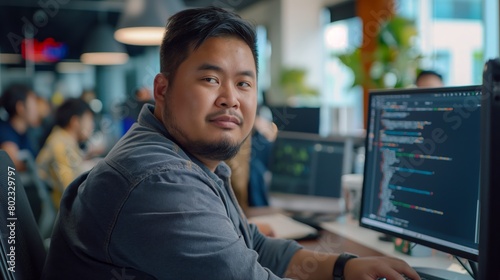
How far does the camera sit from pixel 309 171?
2283 millimetres

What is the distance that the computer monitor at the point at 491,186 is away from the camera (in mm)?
689

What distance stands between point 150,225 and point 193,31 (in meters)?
0.46

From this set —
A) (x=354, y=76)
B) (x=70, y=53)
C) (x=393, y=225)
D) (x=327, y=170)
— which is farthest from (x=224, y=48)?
(x=70, y=53)

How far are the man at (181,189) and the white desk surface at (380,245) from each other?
362mm

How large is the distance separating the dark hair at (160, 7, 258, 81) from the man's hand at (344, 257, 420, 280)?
22.9 inches

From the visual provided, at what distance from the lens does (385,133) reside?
1387mm

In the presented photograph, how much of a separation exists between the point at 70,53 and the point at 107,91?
1150mm

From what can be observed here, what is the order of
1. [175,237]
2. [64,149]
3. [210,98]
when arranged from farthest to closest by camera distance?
[64,149]
[210,98]
[175,237]

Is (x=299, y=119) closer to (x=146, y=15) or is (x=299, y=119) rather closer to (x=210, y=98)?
(x=146, y=15)

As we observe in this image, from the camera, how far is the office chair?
1027mm

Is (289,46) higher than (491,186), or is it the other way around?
(289,46)

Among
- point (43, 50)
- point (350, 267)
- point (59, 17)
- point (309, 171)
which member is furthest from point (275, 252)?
point (43, 50)

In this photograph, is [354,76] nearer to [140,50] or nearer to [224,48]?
[224,48]

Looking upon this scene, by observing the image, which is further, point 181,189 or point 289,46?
point 289,46
